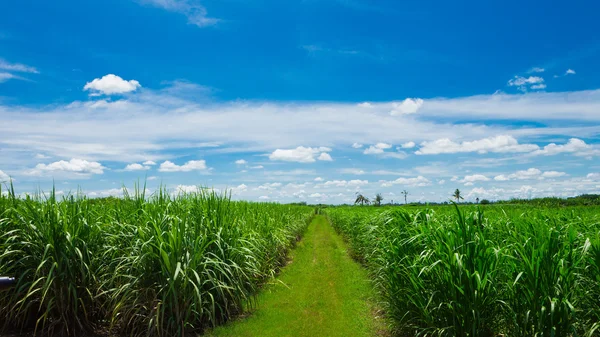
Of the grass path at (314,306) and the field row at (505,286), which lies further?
the grass path at (314,306)

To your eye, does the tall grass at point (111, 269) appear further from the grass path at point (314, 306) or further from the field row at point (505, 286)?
the field row at point (505, 286)

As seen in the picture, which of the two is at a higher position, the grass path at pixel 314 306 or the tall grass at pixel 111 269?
the tall grass at pixel 111 269

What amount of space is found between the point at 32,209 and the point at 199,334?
3.31m

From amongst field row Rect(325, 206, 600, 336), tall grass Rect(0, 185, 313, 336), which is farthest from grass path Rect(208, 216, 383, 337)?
field row Rect(325, 206, 600, 336)

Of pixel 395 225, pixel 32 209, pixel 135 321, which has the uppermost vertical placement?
pixel 32 209

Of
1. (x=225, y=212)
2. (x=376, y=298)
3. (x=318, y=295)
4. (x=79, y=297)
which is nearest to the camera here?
(x=79, y=297)

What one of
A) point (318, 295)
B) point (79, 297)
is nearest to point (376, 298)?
point (318, 295)

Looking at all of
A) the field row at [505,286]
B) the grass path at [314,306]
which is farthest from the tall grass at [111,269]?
the field row at [505,286]

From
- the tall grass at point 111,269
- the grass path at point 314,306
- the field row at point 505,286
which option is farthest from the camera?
the grass path at point 314,306

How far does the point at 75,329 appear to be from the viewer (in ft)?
20.2

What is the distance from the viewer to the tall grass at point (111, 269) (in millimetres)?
5707

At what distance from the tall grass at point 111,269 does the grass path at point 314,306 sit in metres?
0.72

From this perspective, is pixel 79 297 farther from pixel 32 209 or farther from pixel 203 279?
pixel 203 279

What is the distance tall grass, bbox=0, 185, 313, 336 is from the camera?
5.71 m
